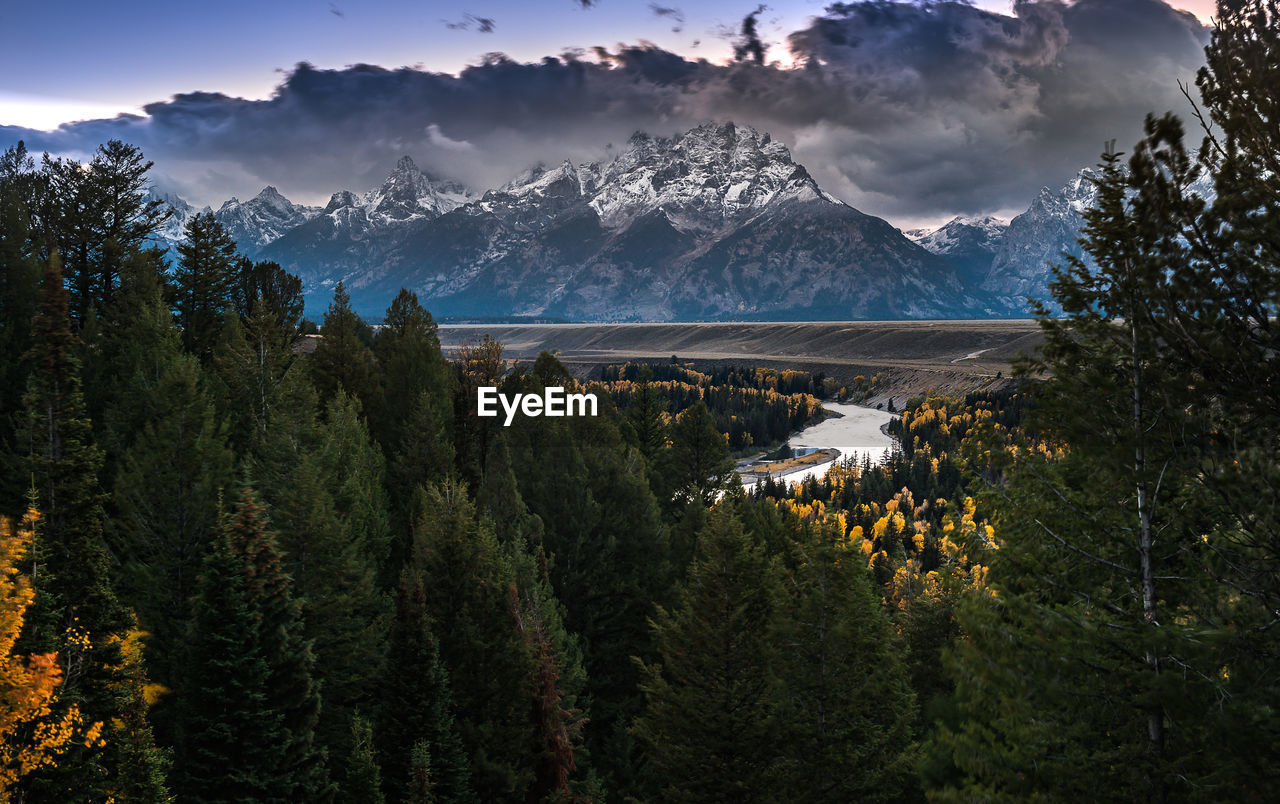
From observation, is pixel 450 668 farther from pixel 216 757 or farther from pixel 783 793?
pixel 783 793

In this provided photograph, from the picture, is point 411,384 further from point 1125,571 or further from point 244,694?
point 1125,571

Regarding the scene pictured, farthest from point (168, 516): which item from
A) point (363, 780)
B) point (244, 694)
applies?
point (363, 780)

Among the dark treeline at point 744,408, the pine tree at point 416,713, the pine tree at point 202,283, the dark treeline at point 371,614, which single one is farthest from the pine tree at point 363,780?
the dark treeline at point 744,408

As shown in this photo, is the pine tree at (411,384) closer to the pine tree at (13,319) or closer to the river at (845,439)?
the pine tree at (13,319)

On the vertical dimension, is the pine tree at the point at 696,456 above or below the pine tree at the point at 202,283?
below

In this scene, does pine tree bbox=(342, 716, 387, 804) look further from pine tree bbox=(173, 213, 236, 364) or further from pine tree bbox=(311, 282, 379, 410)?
Result: pine tree bbox=(173, 213, 236, 364)
